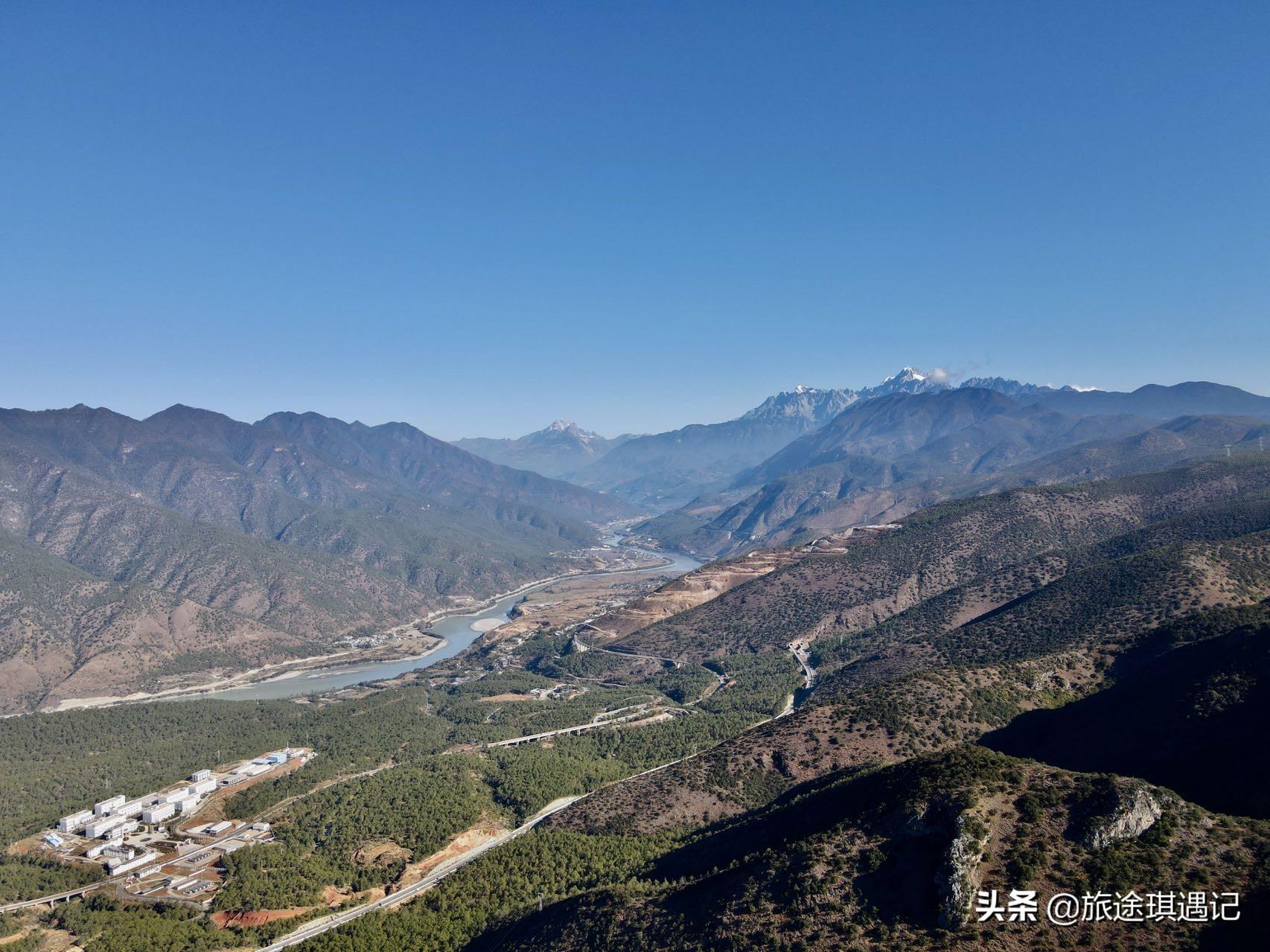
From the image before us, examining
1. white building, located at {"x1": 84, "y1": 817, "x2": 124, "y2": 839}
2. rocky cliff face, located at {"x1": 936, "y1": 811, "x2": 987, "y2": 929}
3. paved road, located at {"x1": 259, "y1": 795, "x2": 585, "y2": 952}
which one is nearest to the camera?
rocky cliff face, located at {"x1": 936, "y1": 811, "x2": 987, "y2": 929}

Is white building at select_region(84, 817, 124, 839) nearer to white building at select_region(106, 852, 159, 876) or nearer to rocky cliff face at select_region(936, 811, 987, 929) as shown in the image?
white building at select_region(106, 852, 159, 876)

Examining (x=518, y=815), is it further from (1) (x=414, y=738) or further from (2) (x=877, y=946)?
(2) (x=877, y=946)

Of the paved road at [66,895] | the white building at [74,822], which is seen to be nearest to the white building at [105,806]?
the white building at [74,822]

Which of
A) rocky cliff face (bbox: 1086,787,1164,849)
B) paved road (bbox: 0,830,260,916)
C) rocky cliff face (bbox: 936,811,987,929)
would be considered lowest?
paved road (bbox: 0,830,260,916)

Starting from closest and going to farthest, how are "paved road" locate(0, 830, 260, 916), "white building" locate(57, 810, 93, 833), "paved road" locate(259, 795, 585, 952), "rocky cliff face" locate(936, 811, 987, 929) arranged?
"rocky cliff face" locate(936, 811, 987, 929)
"paved road" locate(259, 795, 585, 952)
"paved road" locate(0, 830, 260, 916)
"white building" locate(57, 810, 93, 833)

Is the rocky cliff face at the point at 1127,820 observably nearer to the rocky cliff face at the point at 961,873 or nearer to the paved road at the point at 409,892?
the rocky cliff face at the point at 961,873


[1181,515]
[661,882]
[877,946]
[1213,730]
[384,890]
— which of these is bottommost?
[384,890]

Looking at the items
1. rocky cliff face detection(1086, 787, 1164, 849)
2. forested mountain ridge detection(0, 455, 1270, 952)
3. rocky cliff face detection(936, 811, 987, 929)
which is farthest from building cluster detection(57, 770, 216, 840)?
rocky cliff face detection(1086, 787, 1164, 849)

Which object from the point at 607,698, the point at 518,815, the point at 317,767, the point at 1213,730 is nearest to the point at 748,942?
the point at 1213,730

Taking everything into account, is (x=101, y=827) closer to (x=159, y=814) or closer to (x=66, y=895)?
(x=159, y=814)
